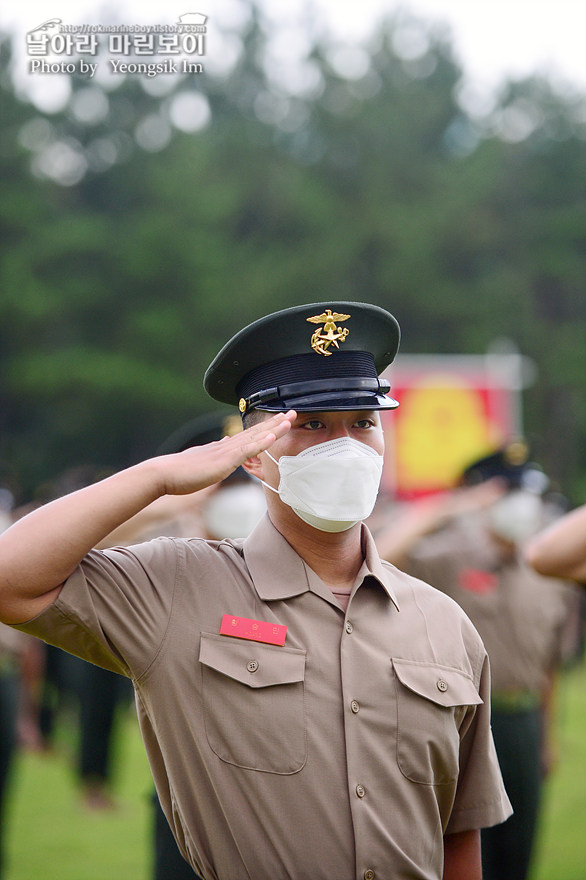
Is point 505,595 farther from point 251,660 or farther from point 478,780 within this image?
point 251,660

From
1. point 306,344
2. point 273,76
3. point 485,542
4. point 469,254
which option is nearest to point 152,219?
point 273,76

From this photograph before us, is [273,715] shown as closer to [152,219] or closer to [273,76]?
[152,219]

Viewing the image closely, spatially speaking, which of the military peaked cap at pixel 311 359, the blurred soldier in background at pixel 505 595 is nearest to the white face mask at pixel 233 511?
the blurred soldier in background at pixel 505 595

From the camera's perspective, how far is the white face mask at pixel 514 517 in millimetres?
5617

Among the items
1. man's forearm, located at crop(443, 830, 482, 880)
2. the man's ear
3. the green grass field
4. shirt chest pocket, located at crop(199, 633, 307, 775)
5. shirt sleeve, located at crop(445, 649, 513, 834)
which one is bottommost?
the green grass field

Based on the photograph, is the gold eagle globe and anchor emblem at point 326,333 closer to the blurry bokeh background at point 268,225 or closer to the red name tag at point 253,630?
the red name tag at point 253,630

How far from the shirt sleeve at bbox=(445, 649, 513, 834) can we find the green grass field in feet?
6.53

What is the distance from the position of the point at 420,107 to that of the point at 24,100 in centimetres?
1175

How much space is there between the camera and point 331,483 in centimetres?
236

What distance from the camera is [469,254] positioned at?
2900 centimetres

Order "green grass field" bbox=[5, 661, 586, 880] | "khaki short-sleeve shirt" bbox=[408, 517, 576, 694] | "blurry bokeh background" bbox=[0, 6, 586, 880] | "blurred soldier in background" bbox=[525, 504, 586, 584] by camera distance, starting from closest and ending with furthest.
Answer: "blurred soldier in background" bbox=[525, 504, 586, 584]
"khaki short-sleeve shirt" bbox=[408, 517, 576, 694]
"green grass field" bbox=[5, 661, 586, 880]
"blurry bokeh background" bbox=[0, 6, 586, 880]

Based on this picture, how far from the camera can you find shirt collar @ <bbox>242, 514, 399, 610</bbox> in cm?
237

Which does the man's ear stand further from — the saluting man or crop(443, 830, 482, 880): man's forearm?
crop(443, 830, 482, 880): man's forearm

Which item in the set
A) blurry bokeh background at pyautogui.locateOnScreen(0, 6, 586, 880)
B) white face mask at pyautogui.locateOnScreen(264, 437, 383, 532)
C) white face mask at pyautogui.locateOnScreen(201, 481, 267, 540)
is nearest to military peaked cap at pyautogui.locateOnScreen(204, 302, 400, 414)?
white face mask at pyautogui.locateOnScreen(264, 437, 383, 532)
